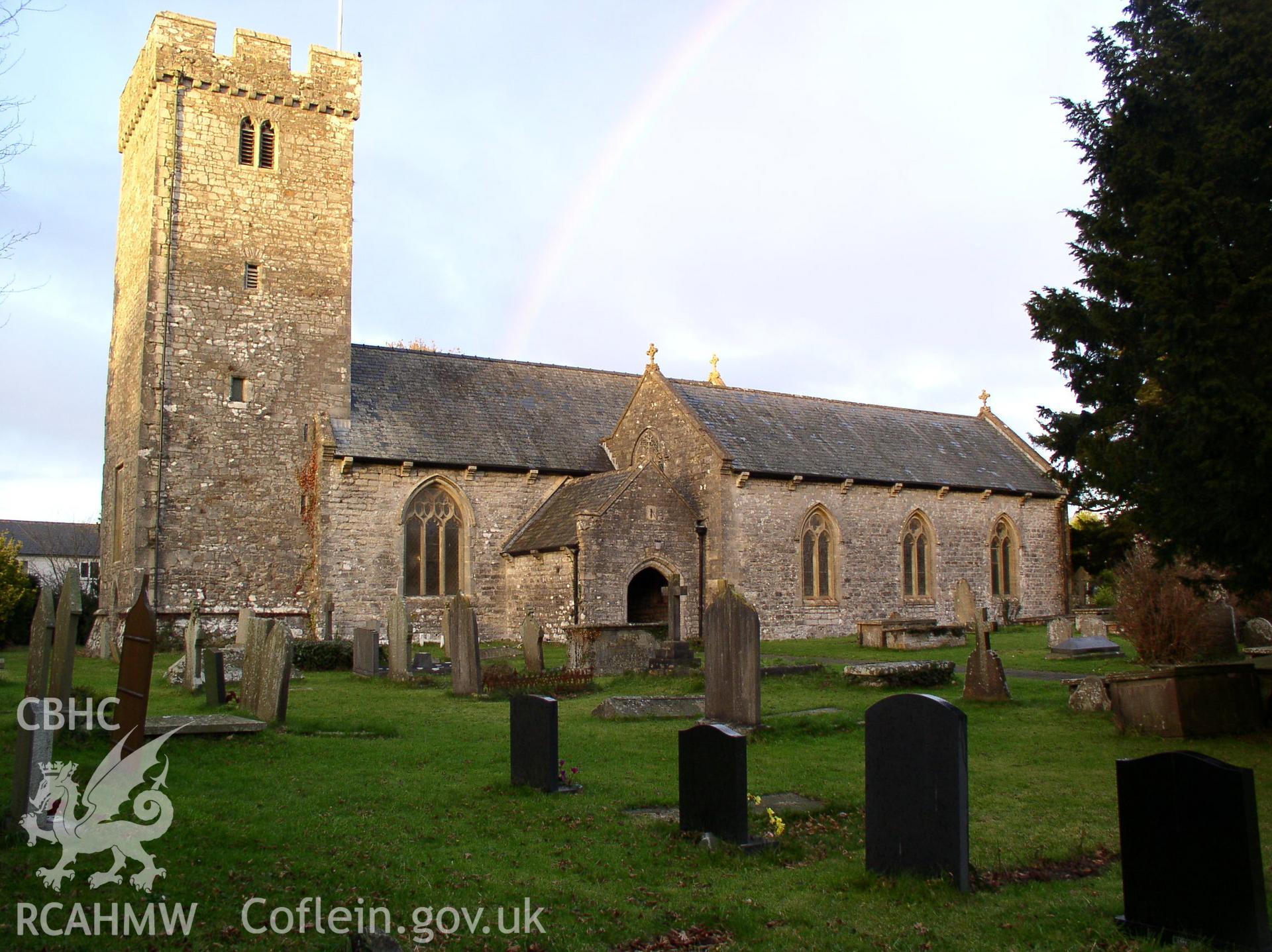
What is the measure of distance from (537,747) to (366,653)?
11.3 meters

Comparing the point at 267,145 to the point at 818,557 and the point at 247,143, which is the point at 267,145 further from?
the point at 818,557

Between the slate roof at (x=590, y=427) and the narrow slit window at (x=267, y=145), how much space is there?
18.0ft

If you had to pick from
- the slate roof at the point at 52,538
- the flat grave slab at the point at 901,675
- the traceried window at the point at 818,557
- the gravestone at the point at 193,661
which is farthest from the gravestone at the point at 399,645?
the slate roof at the point at 52,538

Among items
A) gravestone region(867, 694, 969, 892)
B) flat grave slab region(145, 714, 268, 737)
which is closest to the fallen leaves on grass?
gravestone region(867, 694, 969, 892)

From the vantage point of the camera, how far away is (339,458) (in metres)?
25.7

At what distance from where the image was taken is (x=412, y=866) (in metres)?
6.46

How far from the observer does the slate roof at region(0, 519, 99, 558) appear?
226ft

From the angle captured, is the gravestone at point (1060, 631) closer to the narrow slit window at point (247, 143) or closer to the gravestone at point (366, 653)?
the gravestone at point (366, 653)

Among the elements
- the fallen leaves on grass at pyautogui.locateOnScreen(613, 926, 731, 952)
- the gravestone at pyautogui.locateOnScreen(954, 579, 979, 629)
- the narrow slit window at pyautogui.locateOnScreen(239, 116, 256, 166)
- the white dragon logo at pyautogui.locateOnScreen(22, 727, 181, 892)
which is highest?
the narrow slit window at pyautogui.locateOnScreen(239, 116, 256, 166)

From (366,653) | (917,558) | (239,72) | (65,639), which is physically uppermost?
(239,72)

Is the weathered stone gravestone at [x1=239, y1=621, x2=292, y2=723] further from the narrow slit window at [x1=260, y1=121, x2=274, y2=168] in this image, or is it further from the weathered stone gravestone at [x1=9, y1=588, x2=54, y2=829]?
the narrow slit window at [x1=260, y1=121, x2=274, y2=168]

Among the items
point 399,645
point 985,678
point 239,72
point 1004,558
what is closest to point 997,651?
point 985,678

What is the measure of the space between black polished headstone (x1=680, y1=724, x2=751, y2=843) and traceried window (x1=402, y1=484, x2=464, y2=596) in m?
19.8

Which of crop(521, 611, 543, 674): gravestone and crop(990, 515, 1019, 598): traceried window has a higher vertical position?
crop(990, 515, 1019, 598): traceried window
